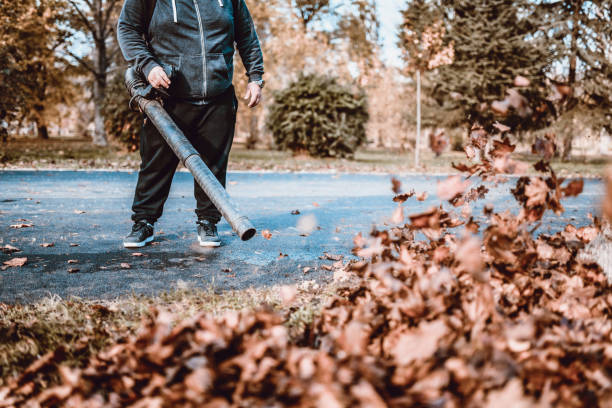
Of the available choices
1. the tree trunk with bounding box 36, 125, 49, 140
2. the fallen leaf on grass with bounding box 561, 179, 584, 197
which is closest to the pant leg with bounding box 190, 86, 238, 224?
the fallen leaf on grass with bounding box 561, 179, 584, 197

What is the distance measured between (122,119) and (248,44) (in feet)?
37.3

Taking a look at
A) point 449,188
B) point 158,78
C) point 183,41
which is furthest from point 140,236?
point 449,188

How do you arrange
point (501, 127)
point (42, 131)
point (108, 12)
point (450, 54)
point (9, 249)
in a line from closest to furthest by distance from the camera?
point (501, 127), point (9, 249), point (450, 54), point (108, 12), point (42, 131)

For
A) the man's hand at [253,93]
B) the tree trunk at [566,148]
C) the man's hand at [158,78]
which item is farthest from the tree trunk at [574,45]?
the man's hand at [158,78]

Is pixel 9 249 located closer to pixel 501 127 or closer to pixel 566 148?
pixel 501 127

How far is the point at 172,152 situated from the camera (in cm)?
346

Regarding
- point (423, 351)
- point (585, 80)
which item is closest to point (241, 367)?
point (423, 351)

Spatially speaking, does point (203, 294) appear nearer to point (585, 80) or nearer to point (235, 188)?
A: point (235, 188)

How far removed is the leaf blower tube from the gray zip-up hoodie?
123mm

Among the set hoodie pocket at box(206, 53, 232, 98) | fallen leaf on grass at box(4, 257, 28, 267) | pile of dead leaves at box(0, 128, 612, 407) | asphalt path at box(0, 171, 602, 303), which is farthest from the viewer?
hoodie pocket at box(206, 53, 232, 98)

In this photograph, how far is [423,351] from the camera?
122 centimetres

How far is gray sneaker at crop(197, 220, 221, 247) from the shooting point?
351 centimetres

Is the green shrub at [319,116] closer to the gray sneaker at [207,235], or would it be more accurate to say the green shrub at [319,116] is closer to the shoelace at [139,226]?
the gray sneaker at [207,235]

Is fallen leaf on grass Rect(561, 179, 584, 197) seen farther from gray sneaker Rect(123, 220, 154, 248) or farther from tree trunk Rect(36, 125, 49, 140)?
tree trunk Rect(36, 125, 49, 140)
